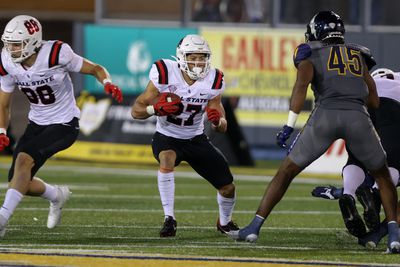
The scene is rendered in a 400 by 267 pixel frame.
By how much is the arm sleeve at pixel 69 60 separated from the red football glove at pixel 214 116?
1022 mm

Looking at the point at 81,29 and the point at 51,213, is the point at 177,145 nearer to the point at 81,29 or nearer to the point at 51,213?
the point at 51,213

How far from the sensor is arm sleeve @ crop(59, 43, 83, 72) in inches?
368

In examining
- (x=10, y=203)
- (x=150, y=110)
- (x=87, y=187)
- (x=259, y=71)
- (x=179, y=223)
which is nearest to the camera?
(x=10, y=203)

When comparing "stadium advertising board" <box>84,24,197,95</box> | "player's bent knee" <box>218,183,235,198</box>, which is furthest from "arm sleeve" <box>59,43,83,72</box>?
"stadium advertising board" <box>84,24,197,95</box>

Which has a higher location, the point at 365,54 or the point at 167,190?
the point at 365,54

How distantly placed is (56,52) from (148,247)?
5.60 ft

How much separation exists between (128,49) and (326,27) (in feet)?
34.7

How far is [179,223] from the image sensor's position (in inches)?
408

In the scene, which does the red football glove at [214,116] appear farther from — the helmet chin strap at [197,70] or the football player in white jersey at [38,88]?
the football player in white jersey at [38,88]

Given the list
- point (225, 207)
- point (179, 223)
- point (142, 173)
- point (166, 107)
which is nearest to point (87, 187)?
point (142, 173)

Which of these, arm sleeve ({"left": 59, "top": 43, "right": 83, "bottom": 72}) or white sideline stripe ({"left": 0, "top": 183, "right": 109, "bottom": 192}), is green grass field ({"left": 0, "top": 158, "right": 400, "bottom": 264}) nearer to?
white sideline stripe ({"left": 0, "top": 183, "right": 109, "bottom": 192})

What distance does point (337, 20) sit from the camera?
8.67m

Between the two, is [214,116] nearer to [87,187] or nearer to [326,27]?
[326,27]

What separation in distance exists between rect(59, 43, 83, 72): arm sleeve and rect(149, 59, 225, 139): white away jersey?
536 millimetres
